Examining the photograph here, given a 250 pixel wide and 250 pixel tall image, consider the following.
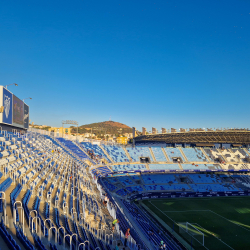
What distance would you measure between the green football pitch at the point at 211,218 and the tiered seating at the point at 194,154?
15257 millimetres

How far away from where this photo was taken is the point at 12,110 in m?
27.1

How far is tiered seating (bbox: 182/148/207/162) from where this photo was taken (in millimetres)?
51094

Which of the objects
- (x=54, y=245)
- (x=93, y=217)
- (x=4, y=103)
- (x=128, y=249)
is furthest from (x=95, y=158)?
(x=54, y=245)

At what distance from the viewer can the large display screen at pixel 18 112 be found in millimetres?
28078

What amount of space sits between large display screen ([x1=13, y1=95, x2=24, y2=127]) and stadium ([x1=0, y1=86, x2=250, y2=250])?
0.15 metres

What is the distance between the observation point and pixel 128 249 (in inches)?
473

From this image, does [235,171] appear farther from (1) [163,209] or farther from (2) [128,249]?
(2) [128,249]

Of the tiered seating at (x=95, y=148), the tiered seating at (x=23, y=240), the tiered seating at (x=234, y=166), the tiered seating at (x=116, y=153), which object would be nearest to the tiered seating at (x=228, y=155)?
the tiered seating at (x=234, y=166)

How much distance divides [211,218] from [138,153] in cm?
2683

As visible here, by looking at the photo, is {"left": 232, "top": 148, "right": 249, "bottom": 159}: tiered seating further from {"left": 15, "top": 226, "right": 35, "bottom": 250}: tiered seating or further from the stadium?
{"left": 15, "top": 226, "right": 35, "bottom": 250}: tiered seating

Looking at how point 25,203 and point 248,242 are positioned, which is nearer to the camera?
point 25,203

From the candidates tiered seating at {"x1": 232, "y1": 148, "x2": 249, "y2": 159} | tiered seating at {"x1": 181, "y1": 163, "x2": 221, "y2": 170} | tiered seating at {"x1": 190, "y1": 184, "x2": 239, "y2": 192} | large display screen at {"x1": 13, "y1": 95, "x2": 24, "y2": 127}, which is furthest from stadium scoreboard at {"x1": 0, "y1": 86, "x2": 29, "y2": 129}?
tiered seating at {"x1": 232, "y1": 148, "x2": 249, "y2": 159}

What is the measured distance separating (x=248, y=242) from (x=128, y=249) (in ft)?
46.6

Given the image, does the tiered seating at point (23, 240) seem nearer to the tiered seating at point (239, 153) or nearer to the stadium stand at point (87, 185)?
the stadium stand at point (87, 185)
